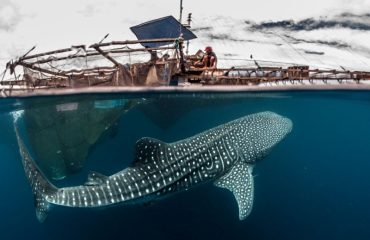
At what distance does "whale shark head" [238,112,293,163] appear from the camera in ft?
33.1

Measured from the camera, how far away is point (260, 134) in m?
10.7

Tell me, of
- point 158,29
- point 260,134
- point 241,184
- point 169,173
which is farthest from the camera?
point 158,29

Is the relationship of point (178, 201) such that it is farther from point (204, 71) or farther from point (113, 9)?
point (113, 9)

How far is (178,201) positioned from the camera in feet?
48.9

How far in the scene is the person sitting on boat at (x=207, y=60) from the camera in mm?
10958

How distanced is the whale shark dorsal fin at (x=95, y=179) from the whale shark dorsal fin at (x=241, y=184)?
292cm

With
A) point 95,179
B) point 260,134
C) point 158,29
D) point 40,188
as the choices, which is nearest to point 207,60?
point 158,29

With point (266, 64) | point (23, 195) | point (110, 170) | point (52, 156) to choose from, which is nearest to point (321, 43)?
point (266, 64)

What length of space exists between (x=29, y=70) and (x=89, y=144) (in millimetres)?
3017

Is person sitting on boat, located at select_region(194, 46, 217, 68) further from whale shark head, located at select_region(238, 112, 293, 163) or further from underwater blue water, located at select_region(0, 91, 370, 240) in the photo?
underwater blue water, located at select_region(0, 91, 370, 240)

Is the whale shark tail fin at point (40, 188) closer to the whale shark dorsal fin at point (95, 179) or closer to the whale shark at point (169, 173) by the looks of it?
the whale shark at point (169, 173)

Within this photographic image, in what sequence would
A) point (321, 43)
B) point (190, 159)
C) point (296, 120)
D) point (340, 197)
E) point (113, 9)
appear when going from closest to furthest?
point (190, 159) < point (321, 43) < point (113, 9) < point (296, 120) < point (340, 197)

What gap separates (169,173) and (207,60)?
154 inches

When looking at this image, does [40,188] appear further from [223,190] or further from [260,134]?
[223,190]
